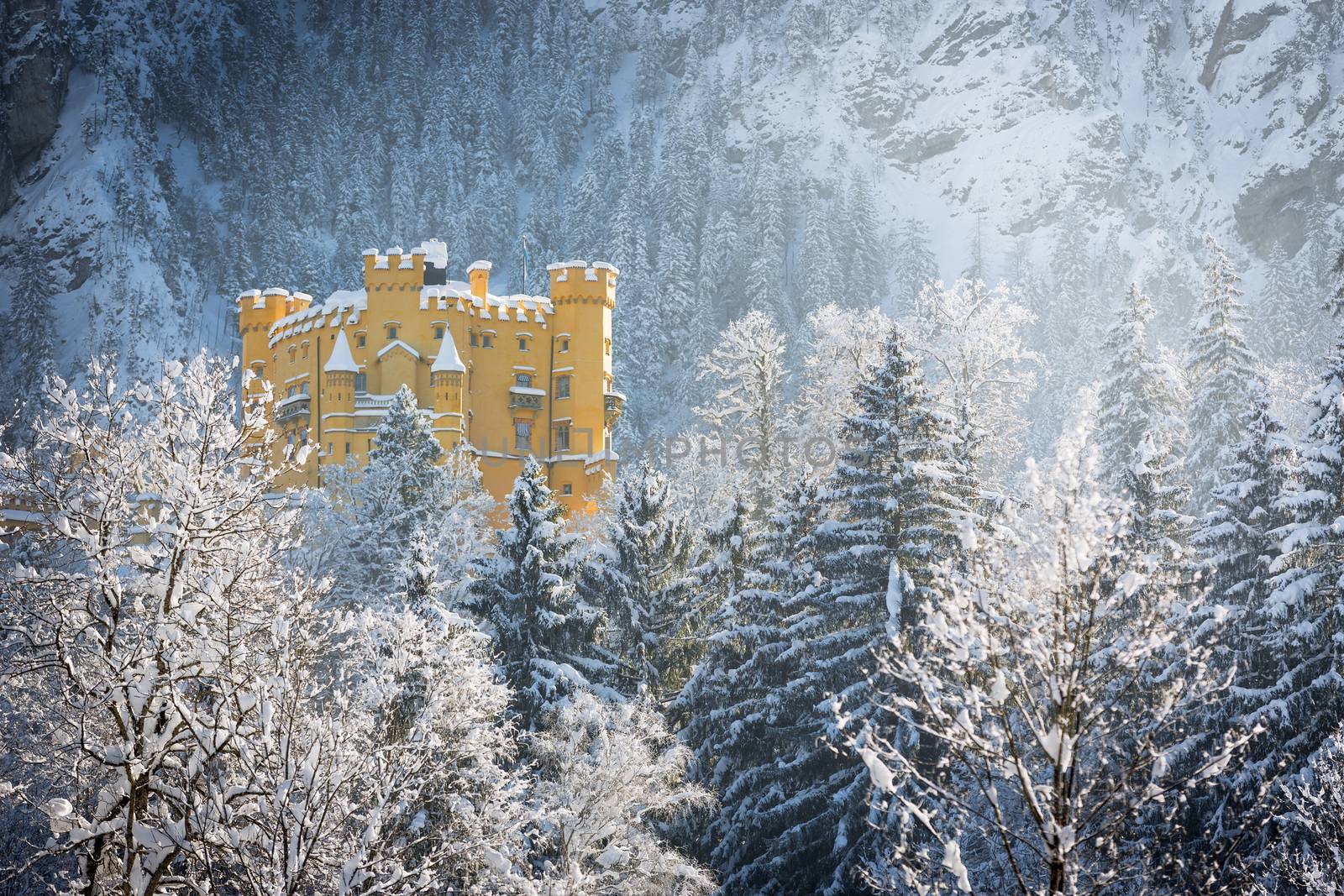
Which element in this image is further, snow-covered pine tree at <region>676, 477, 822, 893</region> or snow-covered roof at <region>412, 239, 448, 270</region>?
snow-covered roof at <region>412, 239, 448, 270</region>

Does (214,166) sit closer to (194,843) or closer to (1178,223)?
(1178,223)

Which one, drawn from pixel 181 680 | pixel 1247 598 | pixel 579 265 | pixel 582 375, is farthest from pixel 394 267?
pixel 181 680

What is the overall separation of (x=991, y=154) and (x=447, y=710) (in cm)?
11415

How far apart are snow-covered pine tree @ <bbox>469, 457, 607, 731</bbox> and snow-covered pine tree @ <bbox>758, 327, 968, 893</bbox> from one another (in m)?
5.16

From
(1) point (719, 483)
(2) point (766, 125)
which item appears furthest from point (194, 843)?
(2) point (766, 125)

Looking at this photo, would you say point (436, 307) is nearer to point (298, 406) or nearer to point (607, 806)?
point (298, 406)

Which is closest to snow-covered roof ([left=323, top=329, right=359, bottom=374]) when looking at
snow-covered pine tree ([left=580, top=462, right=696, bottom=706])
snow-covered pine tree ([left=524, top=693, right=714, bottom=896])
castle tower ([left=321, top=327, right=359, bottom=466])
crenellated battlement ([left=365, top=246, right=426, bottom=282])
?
castle tower ([left=321, top=327, right=359, bottom=466])

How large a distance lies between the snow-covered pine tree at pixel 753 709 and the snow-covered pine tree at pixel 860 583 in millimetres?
348

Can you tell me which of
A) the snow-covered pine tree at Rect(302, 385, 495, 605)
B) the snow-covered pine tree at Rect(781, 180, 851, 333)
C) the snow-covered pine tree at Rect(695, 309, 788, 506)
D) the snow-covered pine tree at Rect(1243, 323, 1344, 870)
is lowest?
the snow-covered pine tree at Rect(1243, 323, 1344, 870)

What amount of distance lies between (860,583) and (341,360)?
111ft

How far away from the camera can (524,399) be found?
189 feet

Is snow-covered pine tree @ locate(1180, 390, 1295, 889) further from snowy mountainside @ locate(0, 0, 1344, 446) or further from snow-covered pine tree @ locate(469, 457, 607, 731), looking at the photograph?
snowy mountainside @ locate(0, 0, 1344, 446)

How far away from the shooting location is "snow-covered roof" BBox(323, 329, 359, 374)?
55.1 metres

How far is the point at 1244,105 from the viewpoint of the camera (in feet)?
399
